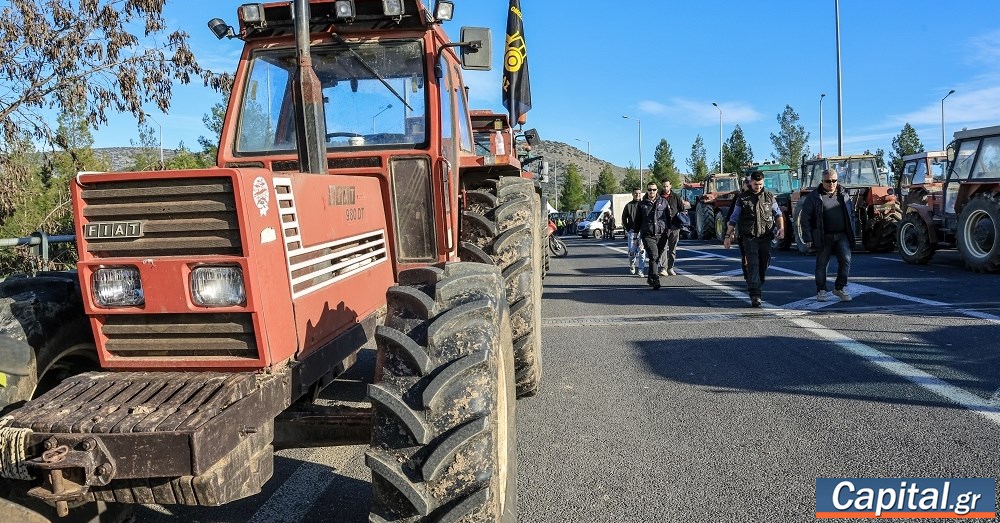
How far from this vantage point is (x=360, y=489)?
3.92m

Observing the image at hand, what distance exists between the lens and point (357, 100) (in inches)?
169

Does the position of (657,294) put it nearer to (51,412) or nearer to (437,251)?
(437,251)

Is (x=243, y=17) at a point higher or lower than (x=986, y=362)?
higher

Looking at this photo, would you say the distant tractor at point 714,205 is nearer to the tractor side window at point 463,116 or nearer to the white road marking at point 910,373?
the white road marking at point 910,373

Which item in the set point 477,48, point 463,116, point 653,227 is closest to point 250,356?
point 477,48

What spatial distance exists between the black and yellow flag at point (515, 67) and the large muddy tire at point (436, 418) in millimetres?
6085

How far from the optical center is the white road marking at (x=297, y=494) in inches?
142

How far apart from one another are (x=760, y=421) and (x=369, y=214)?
291 centimetres

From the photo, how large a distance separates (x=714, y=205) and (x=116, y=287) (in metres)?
27.0

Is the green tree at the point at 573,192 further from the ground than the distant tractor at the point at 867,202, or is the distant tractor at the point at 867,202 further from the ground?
the green tree at the point at 573,192

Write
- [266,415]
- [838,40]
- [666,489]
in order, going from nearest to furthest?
[266,415] → [666,489] → [838,40]

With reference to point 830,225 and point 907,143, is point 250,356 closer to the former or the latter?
point 830,225

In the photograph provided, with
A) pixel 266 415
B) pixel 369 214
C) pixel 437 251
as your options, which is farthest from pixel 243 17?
pixel 266 415

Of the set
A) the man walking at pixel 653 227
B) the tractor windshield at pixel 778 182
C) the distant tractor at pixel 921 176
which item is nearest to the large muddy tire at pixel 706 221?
the tractor windshield at pixel 778 182
